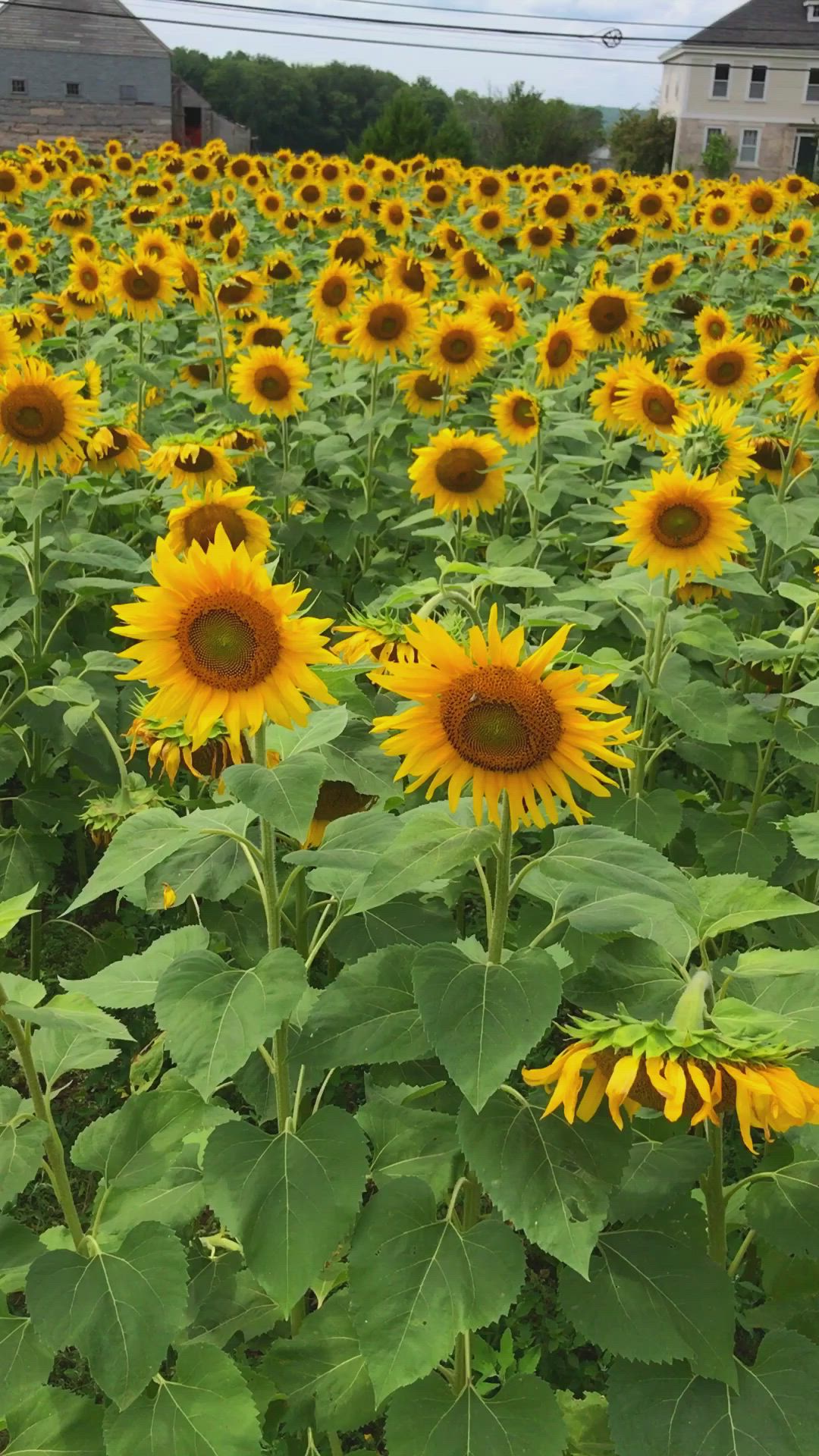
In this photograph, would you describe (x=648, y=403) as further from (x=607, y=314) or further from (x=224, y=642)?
(x=224, y=642)

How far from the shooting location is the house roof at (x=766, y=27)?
179 ft

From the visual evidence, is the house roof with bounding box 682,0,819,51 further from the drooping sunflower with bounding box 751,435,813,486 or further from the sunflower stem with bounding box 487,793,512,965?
the sunflower stem with bounding box 487,793,512,965

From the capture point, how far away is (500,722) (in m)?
1.47

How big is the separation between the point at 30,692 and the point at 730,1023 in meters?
2.36

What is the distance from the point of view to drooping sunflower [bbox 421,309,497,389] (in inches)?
202

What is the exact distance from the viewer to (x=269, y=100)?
178 ft

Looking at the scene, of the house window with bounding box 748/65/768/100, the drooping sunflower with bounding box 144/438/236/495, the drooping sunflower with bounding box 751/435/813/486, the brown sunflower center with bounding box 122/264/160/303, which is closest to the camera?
the drooping sunflower with bounding box 144/438/236/495

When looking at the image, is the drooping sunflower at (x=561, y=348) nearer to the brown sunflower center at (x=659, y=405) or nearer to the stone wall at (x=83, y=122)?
the brown sunflower center at (x=659, y=405)

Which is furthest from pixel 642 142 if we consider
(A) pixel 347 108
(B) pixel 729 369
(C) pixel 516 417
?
(C) pixel 516 417

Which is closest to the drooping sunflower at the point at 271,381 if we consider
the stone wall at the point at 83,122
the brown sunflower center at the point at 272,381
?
the brown sunflower center at the point at 272,381

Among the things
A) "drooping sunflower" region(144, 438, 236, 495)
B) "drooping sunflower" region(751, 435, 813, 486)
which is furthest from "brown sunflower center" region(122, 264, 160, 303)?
"drooping sunflower" region(751, 435, 813, 486)

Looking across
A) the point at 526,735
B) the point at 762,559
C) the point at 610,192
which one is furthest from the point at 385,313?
the point at 610,192

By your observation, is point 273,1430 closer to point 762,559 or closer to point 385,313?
point 762,559

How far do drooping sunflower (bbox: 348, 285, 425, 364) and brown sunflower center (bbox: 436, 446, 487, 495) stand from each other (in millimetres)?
1545
